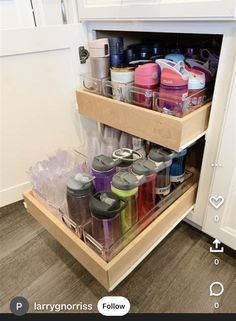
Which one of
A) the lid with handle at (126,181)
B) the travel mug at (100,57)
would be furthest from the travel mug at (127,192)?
the travel mug at (100,57)

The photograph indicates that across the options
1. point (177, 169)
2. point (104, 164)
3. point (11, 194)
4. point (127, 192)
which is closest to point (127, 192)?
point (127, 192)

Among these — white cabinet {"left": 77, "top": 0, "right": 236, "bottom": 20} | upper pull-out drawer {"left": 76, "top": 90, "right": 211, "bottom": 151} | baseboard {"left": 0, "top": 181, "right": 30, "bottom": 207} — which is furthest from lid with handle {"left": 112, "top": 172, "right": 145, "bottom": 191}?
baseboard {"left": 0, "top": 181, "right": 30, "bottom": 207}

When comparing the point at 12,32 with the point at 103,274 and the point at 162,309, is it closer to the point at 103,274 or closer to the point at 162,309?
the point at 103,274

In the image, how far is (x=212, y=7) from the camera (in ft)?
1.55

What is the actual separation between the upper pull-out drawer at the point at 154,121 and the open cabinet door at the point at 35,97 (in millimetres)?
161

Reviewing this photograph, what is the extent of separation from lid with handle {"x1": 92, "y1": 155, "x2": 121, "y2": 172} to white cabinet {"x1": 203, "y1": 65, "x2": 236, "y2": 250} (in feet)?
0.86

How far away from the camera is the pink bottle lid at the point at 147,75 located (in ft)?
2.05

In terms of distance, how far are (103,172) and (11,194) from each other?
52 cm

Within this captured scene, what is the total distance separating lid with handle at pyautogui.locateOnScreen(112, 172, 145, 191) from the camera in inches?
20.8

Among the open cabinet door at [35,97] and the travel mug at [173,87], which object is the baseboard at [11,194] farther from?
the travel mug at [173,87]

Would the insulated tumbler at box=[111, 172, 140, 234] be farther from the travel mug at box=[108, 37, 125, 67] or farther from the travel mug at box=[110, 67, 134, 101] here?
the travel mug at box=[108, 37, 125, 67]

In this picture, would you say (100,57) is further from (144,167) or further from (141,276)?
(141,276)

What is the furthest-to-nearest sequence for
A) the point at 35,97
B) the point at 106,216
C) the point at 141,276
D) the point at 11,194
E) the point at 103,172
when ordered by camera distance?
the point at 11,194, the point at 35,97, the point at 141,276, the point at 103,172, the point at 106,216

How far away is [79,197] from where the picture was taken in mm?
562
